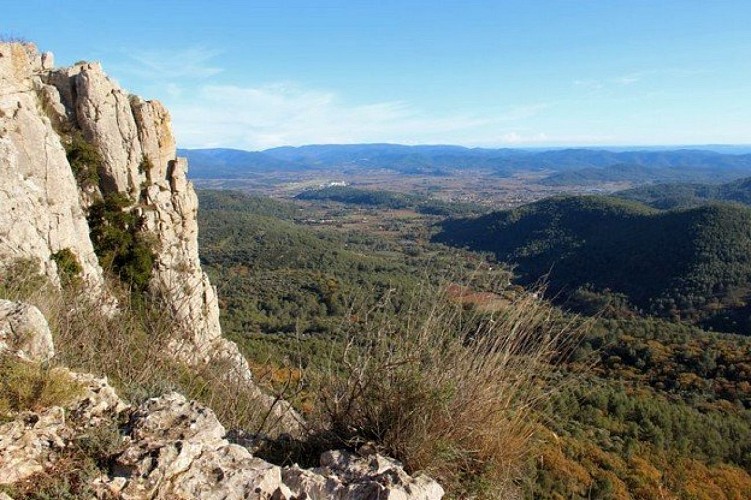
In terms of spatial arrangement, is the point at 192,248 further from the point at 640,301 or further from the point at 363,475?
the point at 640,301

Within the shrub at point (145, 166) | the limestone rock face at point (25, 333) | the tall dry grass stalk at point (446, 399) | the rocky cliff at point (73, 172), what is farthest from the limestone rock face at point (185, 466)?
the shrub at point (145, 166)

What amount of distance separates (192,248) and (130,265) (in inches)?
112

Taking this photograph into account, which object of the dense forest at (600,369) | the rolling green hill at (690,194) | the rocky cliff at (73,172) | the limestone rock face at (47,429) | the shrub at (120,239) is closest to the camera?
the limestone rock face at (47,429)

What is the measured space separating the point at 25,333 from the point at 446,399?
2.71m

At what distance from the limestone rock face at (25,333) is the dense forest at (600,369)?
1.66 m

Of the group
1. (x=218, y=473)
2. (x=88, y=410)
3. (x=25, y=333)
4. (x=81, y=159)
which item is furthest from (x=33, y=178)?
(x=218, y=473)

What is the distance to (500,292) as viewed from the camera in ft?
11.9

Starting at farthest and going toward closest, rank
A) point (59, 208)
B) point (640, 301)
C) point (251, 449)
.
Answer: point (640, 301) < point (59, 208) < point (251, 449)

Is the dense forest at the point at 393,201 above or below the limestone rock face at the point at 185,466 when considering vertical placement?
below

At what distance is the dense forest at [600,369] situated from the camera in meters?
4.45

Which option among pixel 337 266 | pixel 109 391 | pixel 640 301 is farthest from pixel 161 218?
pixel 640 301

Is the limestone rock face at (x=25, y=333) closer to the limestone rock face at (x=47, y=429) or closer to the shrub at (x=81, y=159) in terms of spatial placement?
the limestone rock face at (x=47, y=429)

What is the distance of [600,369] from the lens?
22.6m

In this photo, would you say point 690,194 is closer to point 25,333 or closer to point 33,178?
point 33,178
